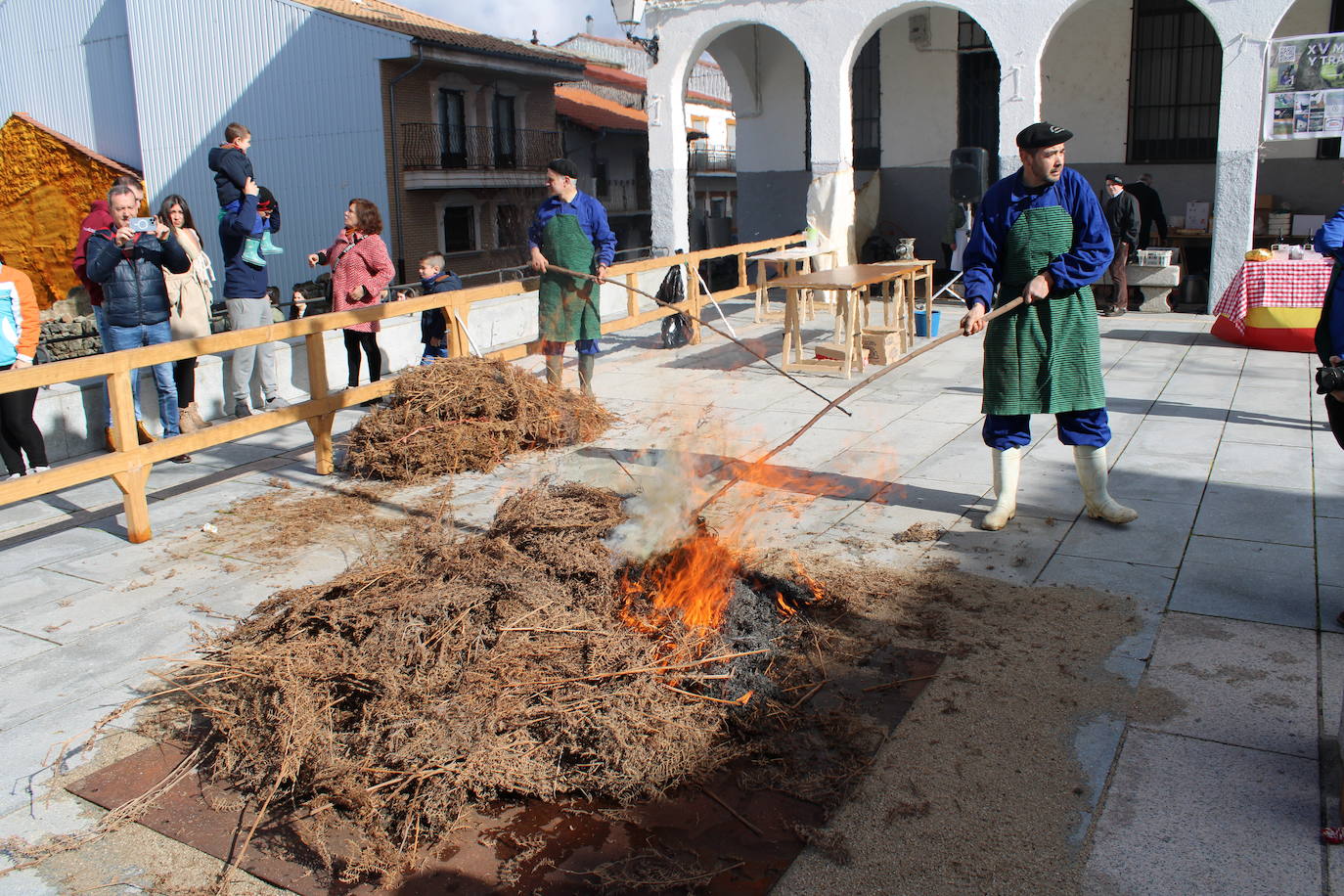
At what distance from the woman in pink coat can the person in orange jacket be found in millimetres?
2313

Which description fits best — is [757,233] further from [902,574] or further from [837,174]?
[902,574]

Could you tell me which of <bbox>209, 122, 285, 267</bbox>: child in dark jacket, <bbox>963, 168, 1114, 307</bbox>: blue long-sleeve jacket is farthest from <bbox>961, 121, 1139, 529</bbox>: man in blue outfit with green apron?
<bbox>209, 122, 285, 267</bbox>: child in dark jacket

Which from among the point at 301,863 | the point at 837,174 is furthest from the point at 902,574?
the point at 837,174

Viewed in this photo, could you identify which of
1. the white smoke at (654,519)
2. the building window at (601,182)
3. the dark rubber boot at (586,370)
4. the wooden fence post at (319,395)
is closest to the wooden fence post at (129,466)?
the wooden fence post at (319,395)

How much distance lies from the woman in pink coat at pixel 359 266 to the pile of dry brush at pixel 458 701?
183 inches

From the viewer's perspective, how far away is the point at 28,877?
116 inches

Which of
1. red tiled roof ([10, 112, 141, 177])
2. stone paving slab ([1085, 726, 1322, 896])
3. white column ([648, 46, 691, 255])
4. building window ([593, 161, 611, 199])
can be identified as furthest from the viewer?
building window ([593, 161, 611, 199])

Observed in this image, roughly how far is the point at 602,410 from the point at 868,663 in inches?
169

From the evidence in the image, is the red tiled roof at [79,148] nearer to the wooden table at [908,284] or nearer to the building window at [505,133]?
the building window at [505,133]

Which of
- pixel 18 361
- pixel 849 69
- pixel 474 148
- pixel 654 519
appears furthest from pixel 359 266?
pixel 474 148

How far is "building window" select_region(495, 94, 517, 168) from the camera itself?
31.7 metres

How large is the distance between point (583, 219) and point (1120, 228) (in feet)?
23.8

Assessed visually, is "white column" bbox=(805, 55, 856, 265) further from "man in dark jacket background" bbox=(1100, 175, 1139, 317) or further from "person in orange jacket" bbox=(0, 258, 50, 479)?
"person in orange jacket" bbox=(0, 258, 50, 479)

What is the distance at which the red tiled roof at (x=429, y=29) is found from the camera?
2725 cm
